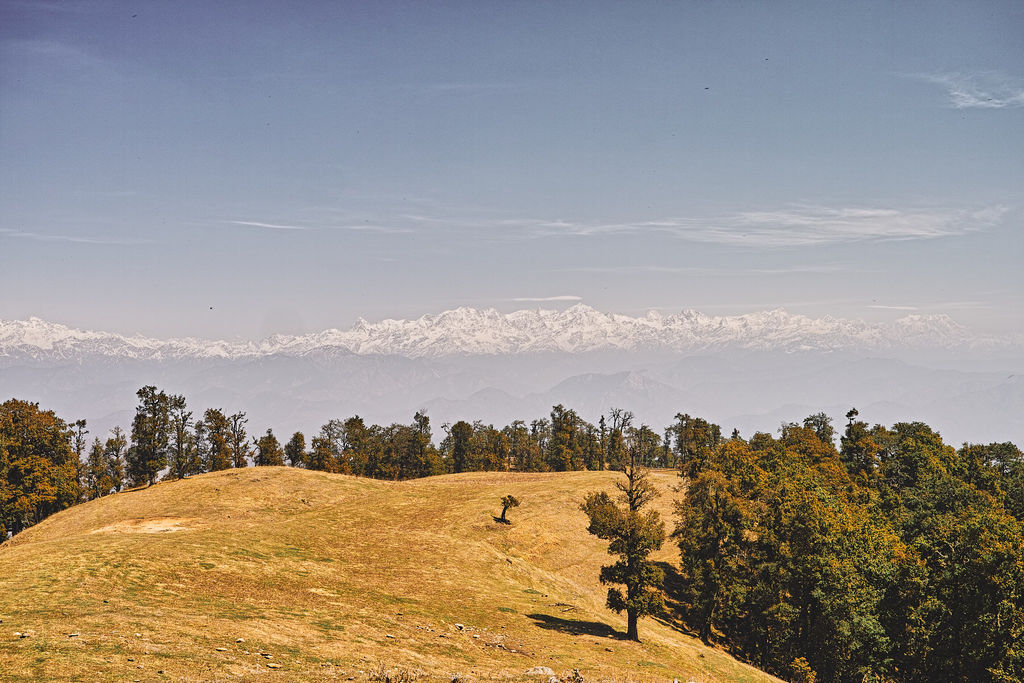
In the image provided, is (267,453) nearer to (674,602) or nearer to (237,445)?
(237,445)

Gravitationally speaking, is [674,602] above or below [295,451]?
below

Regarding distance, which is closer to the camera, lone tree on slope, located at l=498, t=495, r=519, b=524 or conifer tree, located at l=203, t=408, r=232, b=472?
lone tree on slope, located at l=498, t=495, r=519, b=524

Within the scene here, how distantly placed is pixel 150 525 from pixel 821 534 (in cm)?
8378

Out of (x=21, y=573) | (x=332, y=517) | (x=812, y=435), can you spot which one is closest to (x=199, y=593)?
(x=21, y=573)

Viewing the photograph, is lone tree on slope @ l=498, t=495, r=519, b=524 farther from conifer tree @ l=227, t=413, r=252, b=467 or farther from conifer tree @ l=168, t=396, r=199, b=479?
conifer tree @ l=227, t=413, r=252, b=467

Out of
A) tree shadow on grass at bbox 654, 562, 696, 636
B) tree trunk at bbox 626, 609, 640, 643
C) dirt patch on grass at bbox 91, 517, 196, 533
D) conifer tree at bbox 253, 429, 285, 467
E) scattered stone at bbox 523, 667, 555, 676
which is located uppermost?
conifer tree at bbox 253, 429, 285, 467

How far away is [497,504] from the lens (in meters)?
95.9

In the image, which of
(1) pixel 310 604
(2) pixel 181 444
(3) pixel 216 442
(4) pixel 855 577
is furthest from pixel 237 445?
(4) pixel 855 577

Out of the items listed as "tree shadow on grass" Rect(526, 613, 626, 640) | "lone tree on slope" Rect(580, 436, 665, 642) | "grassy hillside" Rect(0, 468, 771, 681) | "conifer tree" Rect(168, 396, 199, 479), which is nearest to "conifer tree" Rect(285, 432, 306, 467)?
"conifer tree" Rect(168, 396, 199, 479)

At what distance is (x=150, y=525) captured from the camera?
72.9 m

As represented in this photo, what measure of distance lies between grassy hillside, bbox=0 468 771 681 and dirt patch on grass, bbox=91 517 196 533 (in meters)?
0.54

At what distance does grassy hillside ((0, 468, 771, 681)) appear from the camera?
86.0 feet

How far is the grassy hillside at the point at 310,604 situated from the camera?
86.0 feet

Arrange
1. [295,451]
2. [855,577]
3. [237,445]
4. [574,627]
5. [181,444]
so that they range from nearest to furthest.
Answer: [574,627], [855,577], [181,444], [237,445], [295,451]
